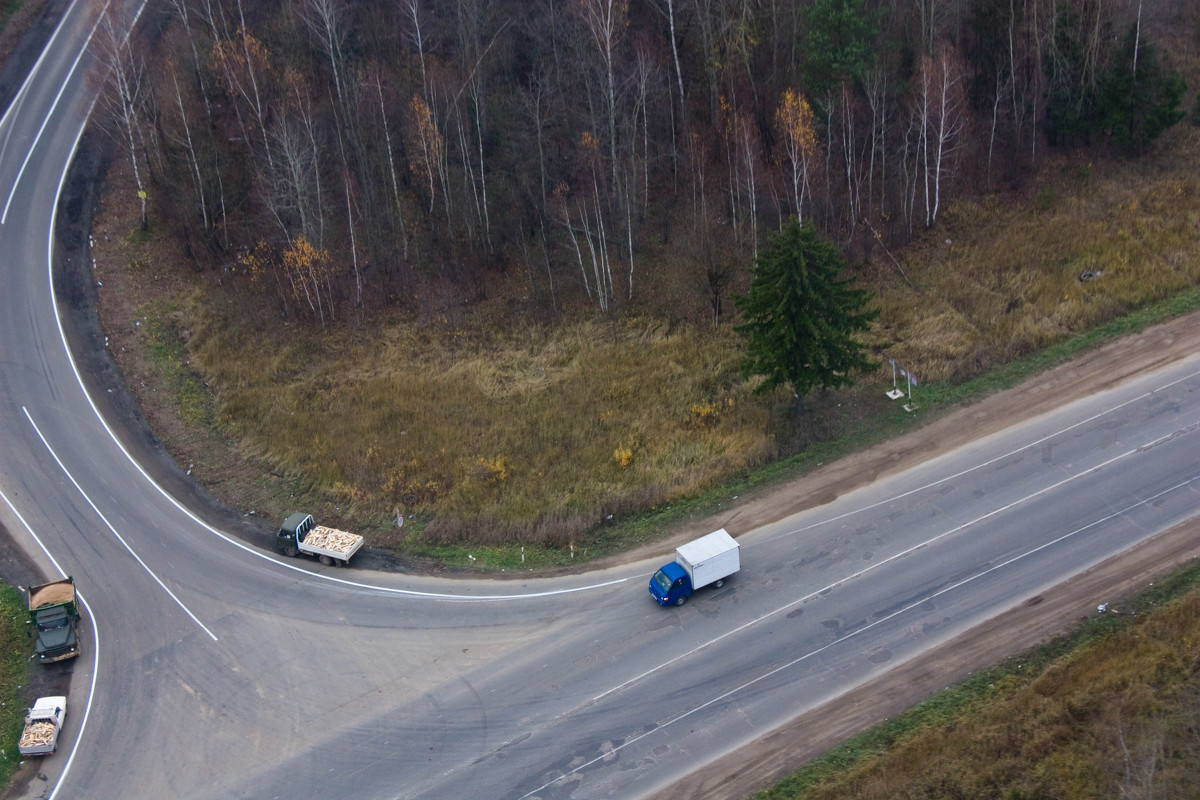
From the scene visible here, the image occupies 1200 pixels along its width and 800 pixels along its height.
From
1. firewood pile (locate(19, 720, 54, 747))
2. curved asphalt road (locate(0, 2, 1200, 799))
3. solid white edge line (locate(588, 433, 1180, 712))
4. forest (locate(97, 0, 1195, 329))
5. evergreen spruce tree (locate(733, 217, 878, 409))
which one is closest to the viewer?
curved asphalt road (locate(0, 2, 1200, 799))

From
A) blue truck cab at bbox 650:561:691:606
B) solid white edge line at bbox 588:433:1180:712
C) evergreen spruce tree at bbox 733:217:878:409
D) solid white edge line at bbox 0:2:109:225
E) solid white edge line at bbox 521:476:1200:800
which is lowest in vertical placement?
solid white edge line at bbox 521:476:1200:800

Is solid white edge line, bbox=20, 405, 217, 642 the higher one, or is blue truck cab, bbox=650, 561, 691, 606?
solid white edge line, bbox=20, 405, 217, 642

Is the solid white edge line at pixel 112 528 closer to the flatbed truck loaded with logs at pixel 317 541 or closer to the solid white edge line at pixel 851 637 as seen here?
the flatbed truck loaded with logs at pixel 317 541

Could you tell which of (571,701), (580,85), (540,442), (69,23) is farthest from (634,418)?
(69,23)

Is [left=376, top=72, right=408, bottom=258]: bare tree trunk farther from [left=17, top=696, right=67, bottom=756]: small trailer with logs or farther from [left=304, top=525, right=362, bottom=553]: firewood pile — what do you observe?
[left=17, top=696, right=67, bottom=756]: small trailer with logs

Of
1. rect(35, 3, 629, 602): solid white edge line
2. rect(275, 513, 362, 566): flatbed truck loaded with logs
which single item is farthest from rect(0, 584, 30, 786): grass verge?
rect(275, 513, 362, 566): flatbed truck loaded with logs

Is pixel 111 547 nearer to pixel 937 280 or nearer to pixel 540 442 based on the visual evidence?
pixel 540 442
